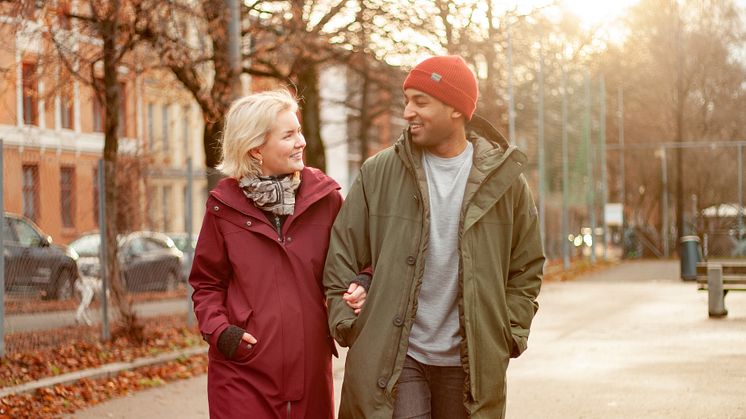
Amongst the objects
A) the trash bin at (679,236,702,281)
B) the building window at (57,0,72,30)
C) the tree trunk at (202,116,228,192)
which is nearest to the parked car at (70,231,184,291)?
the tree trunk at (202,116,228,192)

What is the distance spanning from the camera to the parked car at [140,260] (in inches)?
579

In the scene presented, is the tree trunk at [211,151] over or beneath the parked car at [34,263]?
over

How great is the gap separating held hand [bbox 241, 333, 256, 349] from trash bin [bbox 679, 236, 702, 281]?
Result: 22627mm

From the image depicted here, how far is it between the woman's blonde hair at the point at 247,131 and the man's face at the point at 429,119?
499mm

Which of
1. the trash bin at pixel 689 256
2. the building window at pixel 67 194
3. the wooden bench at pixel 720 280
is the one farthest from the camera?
the trash bin at pixel 689 256

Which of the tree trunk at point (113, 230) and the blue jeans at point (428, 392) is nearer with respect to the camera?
the blue jeans at point (428, 392)

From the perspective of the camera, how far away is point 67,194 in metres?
13.7

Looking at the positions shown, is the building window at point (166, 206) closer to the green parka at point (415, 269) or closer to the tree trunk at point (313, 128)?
the tree trunk at point (313, 128)

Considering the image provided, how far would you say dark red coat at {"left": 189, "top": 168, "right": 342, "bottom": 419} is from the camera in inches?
164

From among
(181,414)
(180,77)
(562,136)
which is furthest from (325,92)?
(181,414)

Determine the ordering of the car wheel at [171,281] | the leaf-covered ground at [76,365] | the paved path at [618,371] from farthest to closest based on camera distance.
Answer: the car wheel at [171,281]
the leaf-covered ground at [76,365]
the paved path at [618,371]

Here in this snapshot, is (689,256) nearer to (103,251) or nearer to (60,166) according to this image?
(103,251)

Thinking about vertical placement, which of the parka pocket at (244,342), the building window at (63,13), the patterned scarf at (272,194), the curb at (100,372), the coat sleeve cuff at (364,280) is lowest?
the curb at (100,372)

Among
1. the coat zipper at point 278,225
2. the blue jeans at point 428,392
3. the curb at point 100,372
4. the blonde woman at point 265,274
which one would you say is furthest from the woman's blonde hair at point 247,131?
the curb at point 100,372
